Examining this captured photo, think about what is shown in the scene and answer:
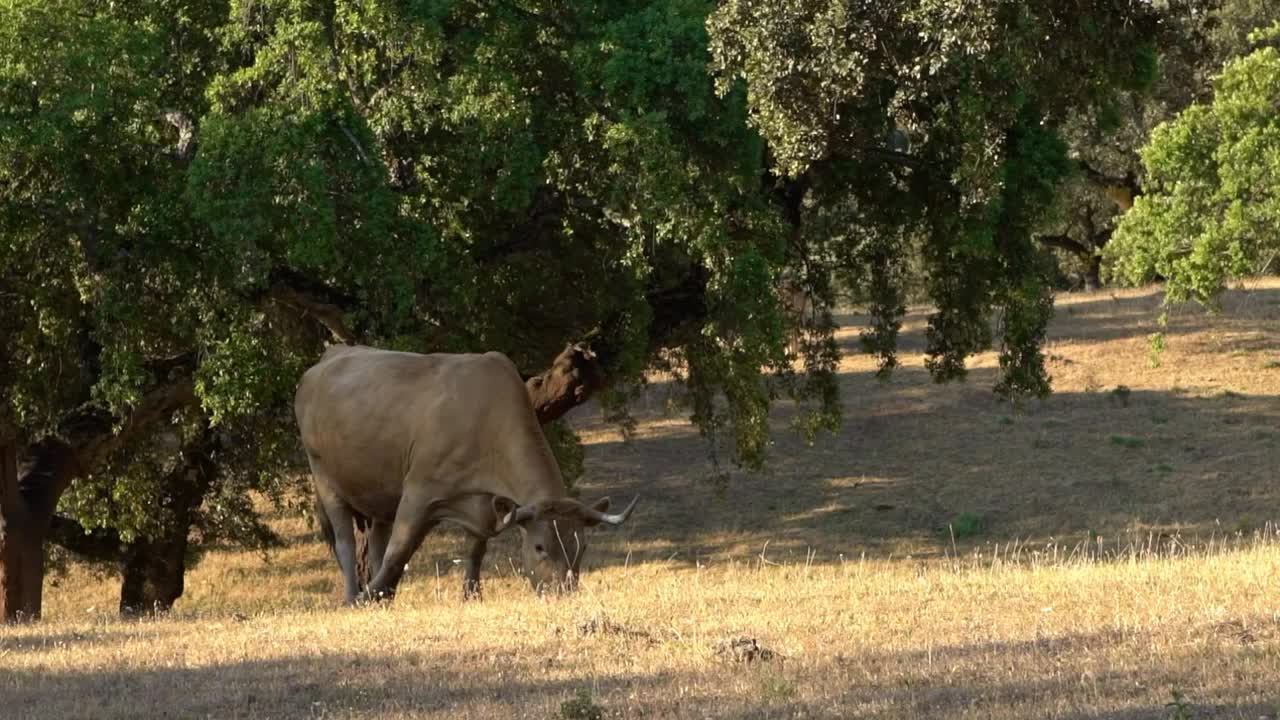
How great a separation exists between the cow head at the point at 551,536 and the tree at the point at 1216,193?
18.3 m

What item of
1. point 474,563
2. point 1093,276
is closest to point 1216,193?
point 474,563

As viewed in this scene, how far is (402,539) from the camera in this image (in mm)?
16078

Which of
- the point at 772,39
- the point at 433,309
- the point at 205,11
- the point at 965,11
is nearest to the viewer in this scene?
the point at 965,11

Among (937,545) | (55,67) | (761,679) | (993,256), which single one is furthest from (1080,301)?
(761,679)

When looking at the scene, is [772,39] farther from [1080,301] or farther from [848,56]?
[1080,301]

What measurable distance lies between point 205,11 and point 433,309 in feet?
16.6

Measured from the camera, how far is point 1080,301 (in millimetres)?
49281

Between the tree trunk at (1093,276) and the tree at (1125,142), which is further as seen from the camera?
the tree trunk at (1093,276)

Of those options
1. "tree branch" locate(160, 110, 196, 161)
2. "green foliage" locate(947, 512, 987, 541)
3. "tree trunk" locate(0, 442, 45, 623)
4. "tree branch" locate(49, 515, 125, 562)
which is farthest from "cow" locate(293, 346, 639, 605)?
"green foliage" locate(947, 512, 987, 541)

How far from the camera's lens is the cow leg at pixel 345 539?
1750 cm

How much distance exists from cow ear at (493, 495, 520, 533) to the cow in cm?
1

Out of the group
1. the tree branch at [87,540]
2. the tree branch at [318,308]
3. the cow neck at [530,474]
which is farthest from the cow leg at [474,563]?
the tree branch at [87,540]

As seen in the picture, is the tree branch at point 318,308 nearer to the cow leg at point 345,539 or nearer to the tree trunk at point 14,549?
the cow leg at point 345,539

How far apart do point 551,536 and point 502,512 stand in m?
0.64
